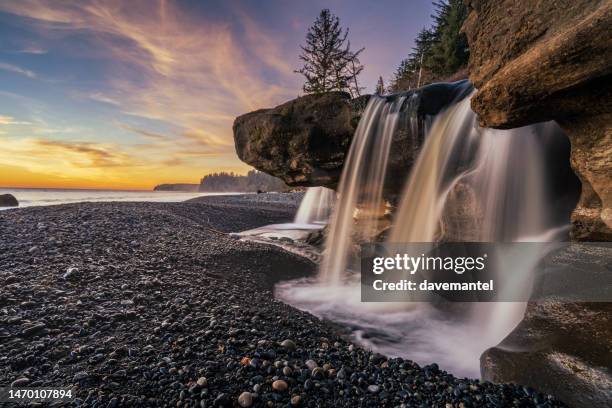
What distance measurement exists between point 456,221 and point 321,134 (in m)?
5.43

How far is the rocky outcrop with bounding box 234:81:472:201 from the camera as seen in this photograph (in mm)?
8383

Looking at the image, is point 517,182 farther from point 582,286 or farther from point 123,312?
point 123,312

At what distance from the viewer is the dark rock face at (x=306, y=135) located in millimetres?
10008

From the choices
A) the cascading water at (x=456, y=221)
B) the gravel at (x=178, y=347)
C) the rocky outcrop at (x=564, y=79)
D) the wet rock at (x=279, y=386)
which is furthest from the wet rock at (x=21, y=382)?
the rocky outcrop at (x=564, y=79)

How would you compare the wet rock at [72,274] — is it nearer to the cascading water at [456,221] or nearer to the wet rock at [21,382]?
the wet rock at [21,382]

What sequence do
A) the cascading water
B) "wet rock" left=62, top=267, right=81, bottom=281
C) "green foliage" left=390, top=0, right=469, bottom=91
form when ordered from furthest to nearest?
1. "green foliage" left=390, top=0, right=469, bottom=91
2. "wet rock" left=62, top=267, right=81, bottom=281
3. the cascading water

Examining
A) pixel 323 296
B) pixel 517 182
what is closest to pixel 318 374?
pixel 323 296

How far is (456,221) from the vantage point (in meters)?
6.57

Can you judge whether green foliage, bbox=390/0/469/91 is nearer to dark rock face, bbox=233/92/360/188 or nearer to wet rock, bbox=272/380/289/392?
dark rock face, bbox=233/92/360/188

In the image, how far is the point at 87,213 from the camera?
12.0 meters

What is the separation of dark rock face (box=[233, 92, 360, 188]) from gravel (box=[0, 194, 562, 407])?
5252mm

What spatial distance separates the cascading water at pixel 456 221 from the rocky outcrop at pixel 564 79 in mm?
1672

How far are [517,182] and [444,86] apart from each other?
3.70m

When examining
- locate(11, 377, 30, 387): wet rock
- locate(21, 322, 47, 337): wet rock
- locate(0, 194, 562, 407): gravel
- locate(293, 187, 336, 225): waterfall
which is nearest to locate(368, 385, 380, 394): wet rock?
locate(0, 194, 562, 407): gravel
